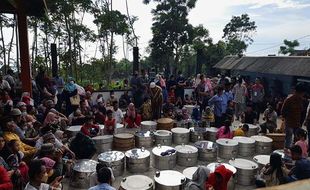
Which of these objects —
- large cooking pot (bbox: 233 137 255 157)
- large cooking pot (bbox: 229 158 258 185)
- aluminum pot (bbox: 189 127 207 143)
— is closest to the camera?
large cooking pot (bbox: 229 158 258 185)

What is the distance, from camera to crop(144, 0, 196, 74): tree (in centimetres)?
2428

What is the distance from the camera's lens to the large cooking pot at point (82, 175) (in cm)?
633

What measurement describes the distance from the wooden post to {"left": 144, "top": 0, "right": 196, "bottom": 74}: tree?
47.5 feet

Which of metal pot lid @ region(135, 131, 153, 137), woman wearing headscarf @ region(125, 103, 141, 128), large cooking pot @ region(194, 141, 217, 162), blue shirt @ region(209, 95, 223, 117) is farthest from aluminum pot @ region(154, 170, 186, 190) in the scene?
woman wearing headscarf @ region(125, 103, 141, 128)

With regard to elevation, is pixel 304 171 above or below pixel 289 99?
below

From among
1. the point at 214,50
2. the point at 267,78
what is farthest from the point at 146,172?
the point at 214,50

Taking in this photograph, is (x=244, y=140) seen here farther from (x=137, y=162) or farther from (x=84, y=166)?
(x=84, y=166)

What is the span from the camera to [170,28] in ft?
79.7

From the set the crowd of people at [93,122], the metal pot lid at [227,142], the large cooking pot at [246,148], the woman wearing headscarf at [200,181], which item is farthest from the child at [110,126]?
the woman wearing headscarf at [200,181]

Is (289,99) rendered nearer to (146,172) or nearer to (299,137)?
(299,137)

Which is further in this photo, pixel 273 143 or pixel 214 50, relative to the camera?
pixel 214 50

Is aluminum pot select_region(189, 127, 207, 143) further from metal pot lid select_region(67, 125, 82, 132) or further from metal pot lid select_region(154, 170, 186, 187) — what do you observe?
metal pot lid select_region(67, 125, 82, 132)

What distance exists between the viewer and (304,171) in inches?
194

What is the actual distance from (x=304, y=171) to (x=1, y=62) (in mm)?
24425
